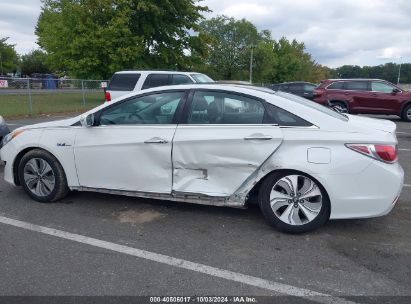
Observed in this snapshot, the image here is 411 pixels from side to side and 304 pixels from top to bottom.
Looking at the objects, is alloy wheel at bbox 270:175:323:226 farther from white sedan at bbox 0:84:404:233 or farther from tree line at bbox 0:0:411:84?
tree line at bbox 0:0:411:84

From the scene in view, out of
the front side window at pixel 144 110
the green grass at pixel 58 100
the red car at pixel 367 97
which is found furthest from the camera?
the green grass at pixel 58 100

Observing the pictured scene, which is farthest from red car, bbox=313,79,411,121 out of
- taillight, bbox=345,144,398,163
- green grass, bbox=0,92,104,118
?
green grass, bbox=0,92,104,118

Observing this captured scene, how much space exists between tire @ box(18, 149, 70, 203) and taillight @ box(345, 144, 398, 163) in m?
3.30

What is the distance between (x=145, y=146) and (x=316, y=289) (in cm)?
225

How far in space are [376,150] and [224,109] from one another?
1563 mm

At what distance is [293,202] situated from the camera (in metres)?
3.81

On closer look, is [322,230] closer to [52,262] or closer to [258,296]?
[258,296]

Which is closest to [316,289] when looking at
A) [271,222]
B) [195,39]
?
[271,222]

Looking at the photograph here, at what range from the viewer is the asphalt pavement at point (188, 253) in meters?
2.91

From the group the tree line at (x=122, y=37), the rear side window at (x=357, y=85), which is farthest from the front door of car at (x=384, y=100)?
the tree line at (x=122, y=37)

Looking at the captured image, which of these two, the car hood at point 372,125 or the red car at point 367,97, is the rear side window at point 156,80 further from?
the car hood at point 372,125

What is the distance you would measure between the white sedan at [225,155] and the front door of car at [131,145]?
0.01m

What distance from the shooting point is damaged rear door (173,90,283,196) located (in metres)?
3.86

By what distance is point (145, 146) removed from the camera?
Answer: 4.16 metres
